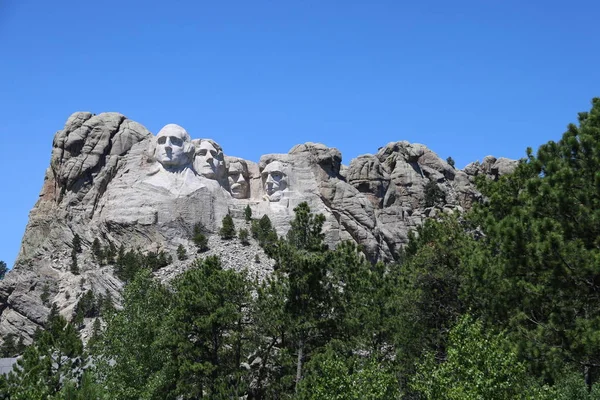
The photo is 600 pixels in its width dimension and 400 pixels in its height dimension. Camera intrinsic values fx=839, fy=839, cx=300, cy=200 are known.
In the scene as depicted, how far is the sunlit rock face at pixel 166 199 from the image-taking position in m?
53.5

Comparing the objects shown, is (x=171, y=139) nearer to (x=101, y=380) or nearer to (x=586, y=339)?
(x=101, y=380)

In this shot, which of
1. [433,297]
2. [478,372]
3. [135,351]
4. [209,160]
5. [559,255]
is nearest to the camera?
[478,372]

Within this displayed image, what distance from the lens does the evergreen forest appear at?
1950 cm

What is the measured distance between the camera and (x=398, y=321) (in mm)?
29578

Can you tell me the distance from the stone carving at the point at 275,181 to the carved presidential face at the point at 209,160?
3507 mm

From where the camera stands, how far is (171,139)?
5841 centimetres

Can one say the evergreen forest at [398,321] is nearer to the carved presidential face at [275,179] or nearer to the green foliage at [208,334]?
the green foliage at [208,334]

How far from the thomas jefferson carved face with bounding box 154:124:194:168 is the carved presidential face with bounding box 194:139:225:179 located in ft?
3.35

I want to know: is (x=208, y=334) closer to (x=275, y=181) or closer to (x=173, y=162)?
(x=173, y=162)

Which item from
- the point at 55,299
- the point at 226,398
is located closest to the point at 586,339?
the point at 226,398

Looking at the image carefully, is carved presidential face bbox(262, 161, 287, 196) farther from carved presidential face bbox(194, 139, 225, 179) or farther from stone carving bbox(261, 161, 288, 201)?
carved presidential face bbox(194, 139, 225, 179)

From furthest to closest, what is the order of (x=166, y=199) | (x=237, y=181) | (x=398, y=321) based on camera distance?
(x=237, y=181), (x=166, y=199), (x=398, y=321)

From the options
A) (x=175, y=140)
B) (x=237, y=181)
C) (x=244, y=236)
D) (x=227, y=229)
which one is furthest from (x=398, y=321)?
(x=237, y=181)

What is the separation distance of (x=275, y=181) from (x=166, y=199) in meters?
8.75
